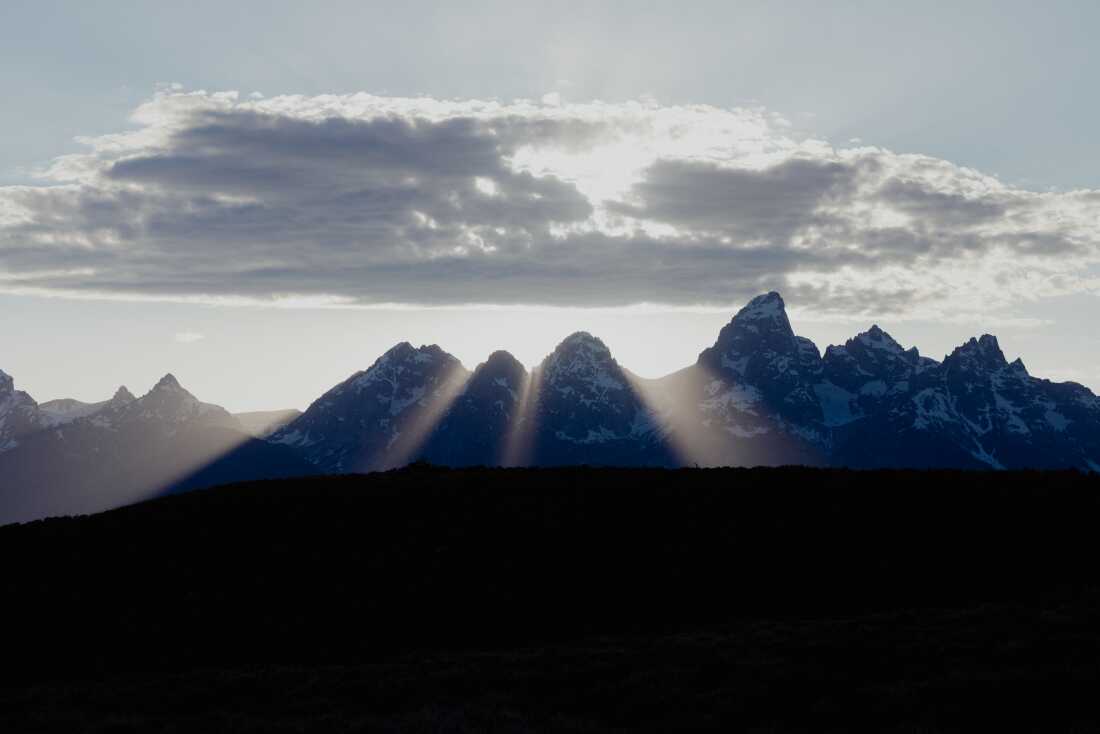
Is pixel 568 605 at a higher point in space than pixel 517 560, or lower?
lower

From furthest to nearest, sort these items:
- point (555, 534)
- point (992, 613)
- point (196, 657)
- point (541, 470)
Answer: point (541, 470), point (555, 534), point (196, 657), point (992, 613)

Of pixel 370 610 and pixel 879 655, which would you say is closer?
pixel 879 655

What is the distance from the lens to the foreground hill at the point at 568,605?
2556cm

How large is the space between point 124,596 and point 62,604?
2.39 meters

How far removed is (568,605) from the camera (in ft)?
133

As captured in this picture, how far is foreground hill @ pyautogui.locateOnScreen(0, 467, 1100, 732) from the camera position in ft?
83.9

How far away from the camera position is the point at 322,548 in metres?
48.2

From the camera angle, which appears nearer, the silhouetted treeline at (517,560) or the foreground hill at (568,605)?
the foreground hill at (568,605)

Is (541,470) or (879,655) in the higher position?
(541,470)

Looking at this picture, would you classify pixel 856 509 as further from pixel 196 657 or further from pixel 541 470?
pixel 196 657

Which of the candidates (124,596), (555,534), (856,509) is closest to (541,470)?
(555,534)

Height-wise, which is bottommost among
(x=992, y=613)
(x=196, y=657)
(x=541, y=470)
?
(x=196, y=657)

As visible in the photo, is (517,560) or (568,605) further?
(517,560)

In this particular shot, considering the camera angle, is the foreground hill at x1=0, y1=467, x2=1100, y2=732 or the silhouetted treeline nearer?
the foreground hill at x1=0, y1=467, x2=1100, y2=732
